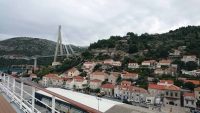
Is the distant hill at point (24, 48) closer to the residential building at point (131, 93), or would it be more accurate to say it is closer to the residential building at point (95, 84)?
the residential building at point (95, 84)

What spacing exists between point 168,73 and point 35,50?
48.6 m

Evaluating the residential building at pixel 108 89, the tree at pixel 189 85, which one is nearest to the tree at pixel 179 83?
the tree at pixel 189 85

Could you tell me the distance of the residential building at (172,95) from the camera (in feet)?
49.5

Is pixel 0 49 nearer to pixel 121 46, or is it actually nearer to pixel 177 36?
pixel 121 46

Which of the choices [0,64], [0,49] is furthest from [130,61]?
[0,49]

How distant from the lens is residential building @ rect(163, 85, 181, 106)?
15.1 m

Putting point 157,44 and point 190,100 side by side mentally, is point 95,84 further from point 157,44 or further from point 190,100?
point 157,44

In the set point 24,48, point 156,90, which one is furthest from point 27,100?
point 24,48

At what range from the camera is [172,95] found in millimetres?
15344

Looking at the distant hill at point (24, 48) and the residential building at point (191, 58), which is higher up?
the distant hill at point (24, 48)

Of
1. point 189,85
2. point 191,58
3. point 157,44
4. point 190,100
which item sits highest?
point 157,44

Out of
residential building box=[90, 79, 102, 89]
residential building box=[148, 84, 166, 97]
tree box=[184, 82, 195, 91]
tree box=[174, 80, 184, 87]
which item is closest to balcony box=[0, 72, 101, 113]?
residential building box=[148, 84, 166, 97]

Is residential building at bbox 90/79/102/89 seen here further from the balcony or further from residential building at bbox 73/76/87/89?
the balcony

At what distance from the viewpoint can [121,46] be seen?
133ft
